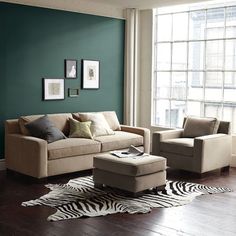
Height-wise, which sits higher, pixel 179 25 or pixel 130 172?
pixel 179 25

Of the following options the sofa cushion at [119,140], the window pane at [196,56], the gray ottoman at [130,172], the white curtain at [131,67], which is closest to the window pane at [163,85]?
the white curtain at [131,67]

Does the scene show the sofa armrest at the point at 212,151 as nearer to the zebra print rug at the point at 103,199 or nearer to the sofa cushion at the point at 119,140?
the zebra print rug at the point at 103,199

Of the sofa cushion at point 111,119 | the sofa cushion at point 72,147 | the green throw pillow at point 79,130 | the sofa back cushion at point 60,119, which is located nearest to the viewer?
the sofa cushion at point 72,147

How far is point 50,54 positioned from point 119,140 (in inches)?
68.5

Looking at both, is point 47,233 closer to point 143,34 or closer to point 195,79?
point 195,79

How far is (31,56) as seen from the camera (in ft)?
21.4

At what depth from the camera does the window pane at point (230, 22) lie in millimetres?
6895

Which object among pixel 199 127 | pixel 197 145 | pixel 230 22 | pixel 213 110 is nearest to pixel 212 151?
pixel 197 145

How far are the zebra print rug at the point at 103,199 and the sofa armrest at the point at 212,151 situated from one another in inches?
20.2

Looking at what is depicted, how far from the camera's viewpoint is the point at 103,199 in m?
4.90

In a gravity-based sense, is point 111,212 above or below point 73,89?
below

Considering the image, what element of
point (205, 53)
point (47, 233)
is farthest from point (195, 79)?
point (47, 233)

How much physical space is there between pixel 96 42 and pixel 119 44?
60 centimetres

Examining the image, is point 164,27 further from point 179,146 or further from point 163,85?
point 179,146
